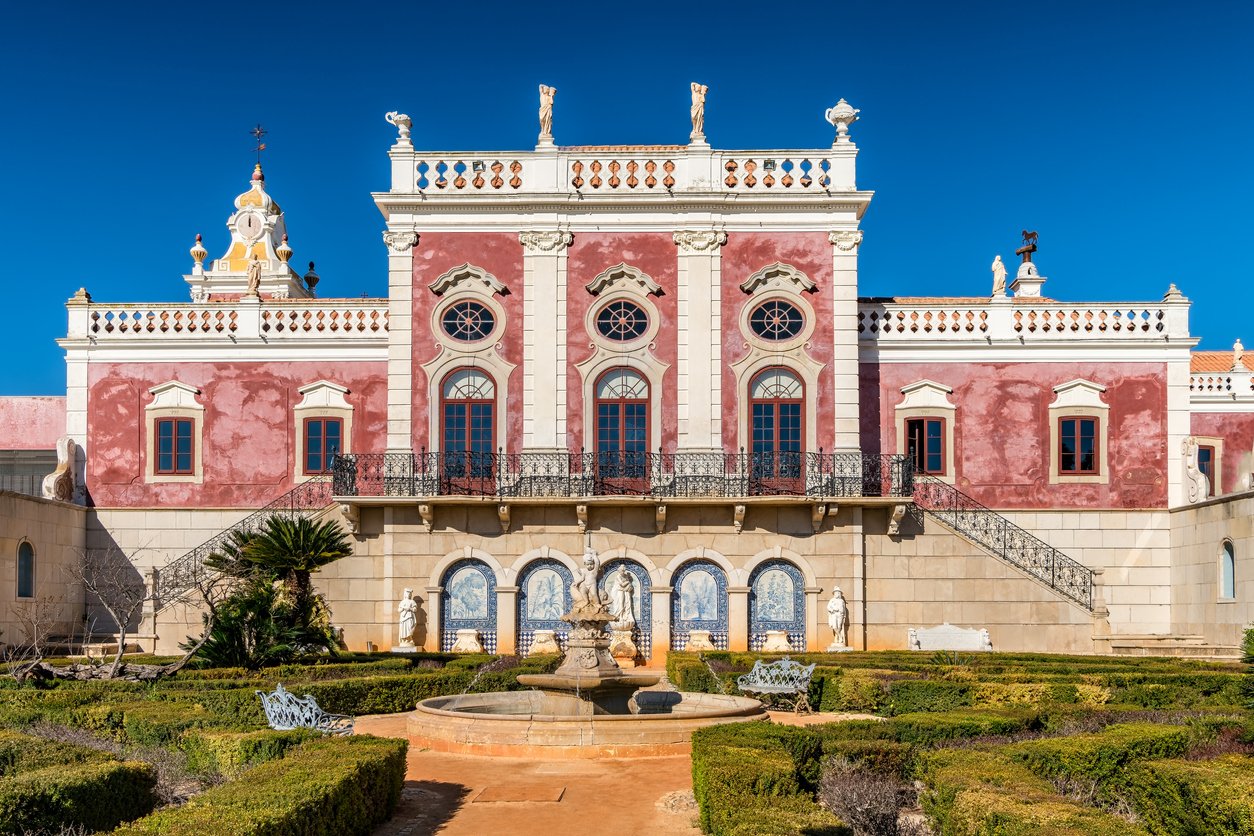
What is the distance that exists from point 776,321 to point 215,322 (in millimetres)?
14173

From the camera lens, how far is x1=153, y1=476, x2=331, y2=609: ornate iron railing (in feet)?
94.5

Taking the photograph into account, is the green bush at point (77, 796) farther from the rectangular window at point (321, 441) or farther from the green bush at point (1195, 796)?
the rectangular window at point (321, 441)

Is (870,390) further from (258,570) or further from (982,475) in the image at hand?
(258,570)

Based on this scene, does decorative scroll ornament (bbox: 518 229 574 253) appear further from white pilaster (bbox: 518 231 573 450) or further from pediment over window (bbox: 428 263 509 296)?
pediment over window (bbox: 428 263 509 296)

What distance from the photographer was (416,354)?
→ 30047 mm

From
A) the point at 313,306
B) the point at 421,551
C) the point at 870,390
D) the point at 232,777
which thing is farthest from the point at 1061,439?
the point at 232,777

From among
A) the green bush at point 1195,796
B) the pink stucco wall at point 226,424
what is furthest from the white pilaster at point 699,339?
the green bush at point 1195,796

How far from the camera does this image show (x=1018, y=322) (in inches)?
1264

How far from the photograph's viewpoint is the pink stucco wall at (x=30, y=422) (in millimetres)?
37281

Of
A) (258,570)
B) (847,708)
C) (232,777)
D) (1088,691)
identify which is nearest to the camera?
(232,777)

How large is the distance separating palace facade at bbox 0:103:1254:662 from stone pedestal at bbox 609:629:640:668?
807 mm

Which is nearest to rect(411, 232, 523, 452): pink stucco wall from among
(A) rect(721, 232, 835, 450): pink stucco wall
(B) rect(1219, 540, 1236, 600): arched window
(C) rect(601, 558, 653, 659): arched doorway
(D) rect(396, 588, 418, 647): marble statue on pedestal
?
(D) rect(396, 588, 418, 647): marble statue on pedestal

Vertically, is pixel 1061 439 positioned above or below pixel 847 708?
above

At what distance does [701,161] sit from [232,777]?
2035 cm
